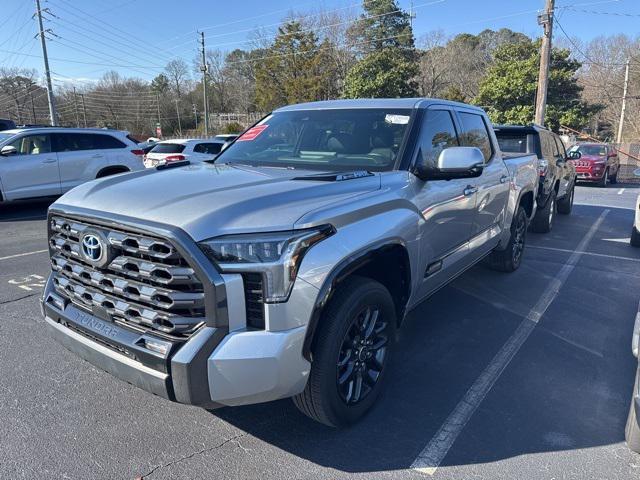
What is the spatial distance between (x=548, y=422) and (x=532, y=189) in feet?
13.8

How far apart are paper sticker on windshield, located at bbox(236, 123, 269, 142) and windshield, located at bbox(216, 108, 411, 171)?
13mm

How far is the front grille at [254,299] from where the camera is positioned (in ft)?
7.14

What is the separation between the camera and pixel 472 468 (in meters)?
2.53

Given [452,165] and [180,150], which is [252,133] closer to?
[452,165]

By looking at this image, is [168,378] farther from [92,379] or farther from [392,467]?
[92,379]

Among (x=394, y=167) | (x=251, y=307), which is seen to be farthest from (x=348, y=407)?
(x=394, y=167)

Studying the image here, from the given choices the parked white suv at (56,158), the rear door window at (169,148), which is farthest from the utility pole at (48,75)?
the parked white suv at (56,158)

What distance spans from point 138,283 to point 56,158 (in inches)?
372

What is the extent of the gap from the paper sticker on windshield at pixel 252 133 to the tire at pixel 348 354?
199 centimetres

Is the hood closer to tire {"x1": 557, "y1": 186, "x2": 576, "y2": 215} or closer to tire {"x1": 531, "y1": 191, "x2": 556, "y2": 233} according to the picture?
tire {"x1": 531, "y1": 191, "x2": 556, "y2": 233}

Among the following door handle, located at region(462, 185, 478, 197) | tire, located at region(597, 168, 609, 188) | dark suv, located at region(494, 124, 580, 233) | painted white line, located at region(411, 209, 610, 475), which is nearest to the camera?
painted white line, located at region(411, 209, 610, 475)

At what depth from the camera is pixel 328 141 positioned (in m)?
3.71

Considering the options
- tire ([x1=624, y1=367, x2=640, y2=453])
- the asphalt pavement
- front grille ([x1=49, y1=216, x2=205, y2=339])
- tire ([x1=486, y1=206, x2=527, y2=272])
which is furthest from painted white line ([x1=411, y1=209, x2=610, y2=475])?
front grille ([x1=49, y1=216, x2=205, y2=339])

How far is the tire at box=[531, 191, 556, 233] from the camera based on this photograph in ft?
27.9
